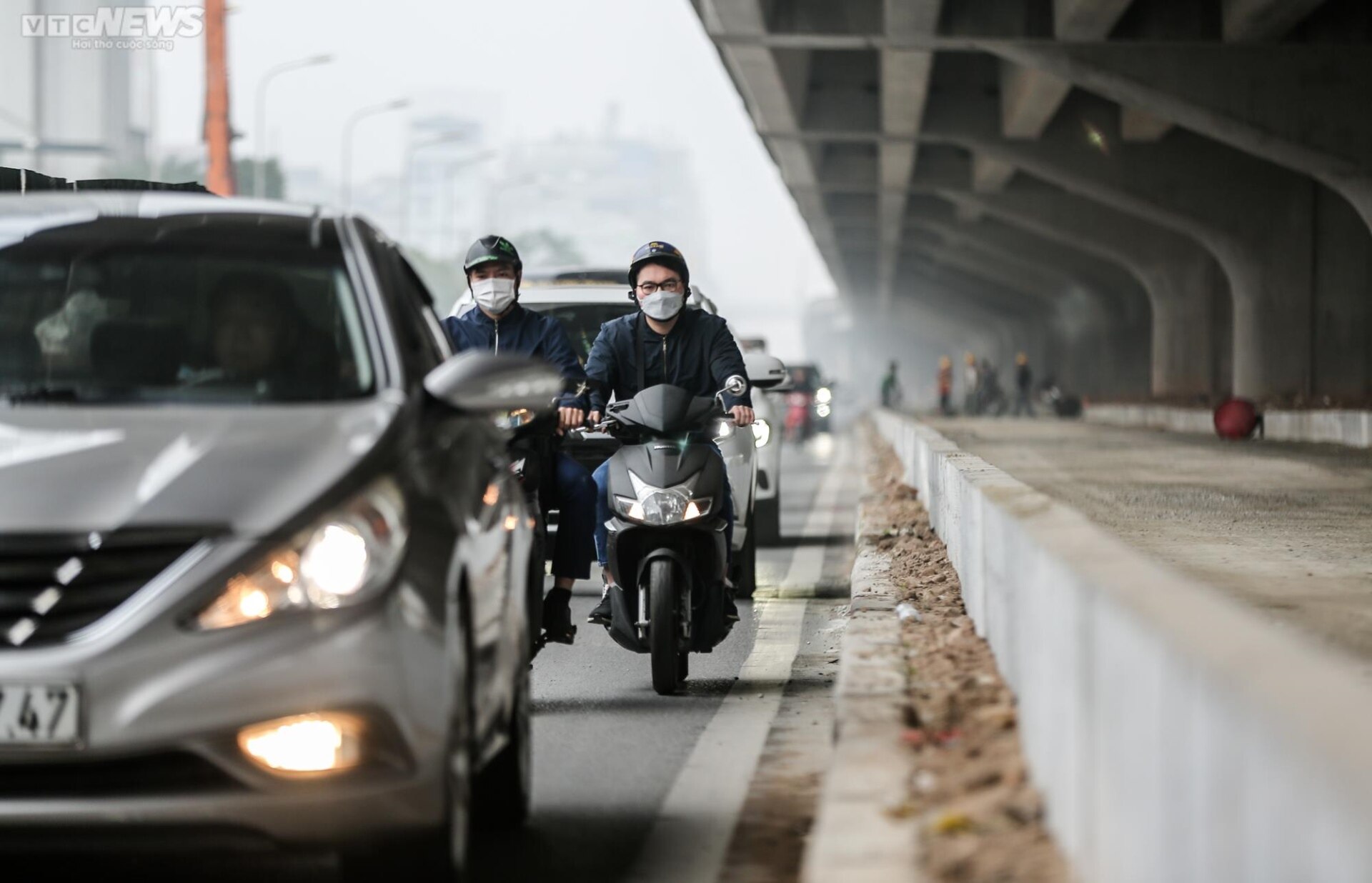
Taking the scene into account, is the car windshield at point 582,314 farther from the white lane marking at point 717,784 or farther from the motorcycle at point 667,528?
the motorcycle at point 667,528

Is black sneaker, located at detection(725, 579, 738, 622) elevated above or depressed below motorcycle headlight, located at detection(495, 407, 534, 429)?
below

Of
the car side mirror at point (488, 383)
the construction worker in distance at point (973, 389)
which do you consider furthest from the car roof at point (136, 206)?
the construction worker in distance at point (973, 389)

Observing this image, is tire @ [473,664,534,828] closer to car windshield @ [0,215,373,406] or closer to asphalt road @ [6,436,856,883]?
asphalt road @ [6,436,856,883]

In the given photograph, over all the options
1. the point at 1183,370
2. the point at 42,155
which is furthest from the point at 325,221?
the point at 42,155

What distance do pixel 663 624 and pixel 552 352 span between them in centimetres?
121

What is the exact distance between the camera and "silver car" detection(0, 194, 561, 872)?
14.5 ft

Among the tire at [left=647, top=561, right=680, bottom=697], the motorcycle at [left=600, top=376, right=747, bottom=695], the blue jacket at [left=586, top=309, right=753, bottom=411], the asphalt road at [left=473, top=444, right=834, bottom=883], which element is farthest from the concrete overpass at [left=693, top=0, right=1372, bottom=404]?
the tire at [left=647, top=561, right=680, bottom=697]

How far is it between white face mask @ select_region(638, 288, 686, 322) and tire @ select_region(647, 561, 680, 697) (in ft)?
3.29

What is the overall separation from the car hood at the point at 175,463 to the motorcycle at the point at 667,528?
3585 millimetres

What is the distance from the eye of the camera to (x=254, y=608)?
4.48 metres

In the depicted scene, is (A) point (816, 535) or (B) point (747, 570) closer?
(B) point (747, 570)

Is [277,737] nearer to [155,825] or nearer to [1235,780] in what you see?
[155,825]

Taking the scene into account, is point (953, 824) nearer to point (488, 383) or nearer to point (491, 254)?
point (488, 383)

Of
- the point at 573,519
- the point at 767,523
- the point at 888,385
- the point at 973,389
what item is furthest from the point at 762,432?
the point at 888,385
